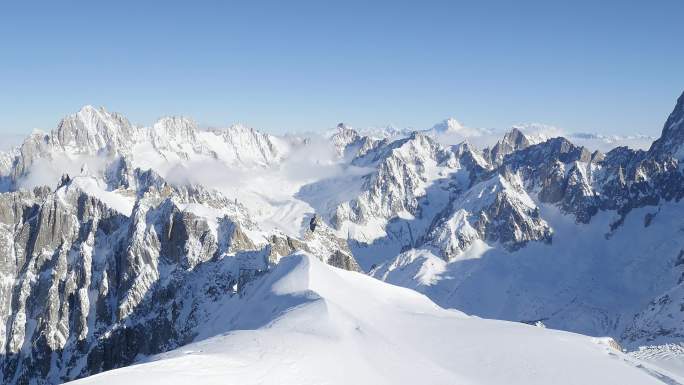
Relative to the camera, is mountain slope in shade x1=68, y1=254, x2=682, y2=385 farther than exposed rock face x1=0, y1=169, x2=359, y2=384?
No

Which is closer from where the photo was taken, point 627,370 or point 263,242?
point 627,370

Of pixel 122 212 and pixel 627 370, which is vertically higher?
pixel 122 212

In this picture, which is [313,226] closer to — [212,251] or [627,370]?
[212,251]

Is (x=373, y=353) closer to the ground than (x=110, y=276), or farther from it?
closer to the ground

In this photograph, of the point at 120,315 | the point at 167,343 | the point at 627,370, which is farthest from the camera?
the point at 120,315

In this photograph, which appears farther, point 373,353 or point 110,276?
point 110,276

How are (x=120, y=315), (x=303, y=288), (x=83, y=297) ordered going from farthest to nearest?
(x=83, y=297) → (x=120, y=315) → (x=303, y=288)

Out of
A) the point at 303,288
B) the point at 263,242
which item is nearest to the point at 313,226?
the point at 263,242

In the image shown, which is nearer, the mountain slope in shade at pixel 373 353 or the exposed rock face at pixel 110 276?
the mountain slope in shade at pixel 373 353
